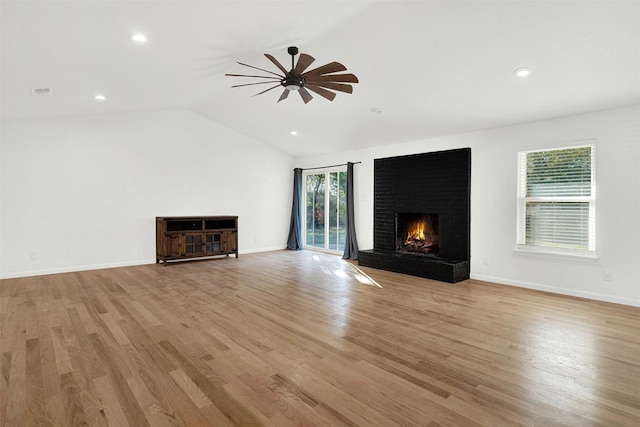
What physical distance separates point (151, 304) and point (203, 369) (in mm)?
1937

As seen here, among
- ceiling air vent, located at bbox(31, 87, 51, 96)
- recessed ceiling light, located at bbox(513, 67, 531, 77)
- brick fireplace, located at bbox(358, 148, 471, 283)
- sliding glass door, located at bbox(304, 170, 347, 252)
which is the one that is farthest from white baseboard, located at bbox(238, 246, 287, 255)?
recessed ceiling light, located at bbox(513, 67, 531, 77)

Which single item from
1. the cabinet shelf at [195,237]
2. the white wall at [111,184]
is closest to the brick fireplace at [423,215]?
the cabinet shelf at [195,237]

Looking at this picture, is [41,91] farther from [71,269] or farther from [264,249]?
[264,249]

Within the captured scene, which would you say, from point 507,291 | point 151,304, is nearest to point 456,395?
point 507,291

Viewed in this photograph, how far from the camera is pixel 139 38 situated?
337 cm

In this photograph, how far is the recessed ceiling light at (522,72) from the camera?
360cm

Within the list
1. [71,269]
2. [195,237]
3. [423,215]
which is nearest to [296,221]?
[195,237]

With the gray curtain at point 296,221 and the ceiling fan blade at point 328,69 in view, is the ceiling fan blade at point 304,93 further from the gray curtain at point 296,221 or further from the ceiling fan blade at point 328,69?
the gray curtain at point 296,221

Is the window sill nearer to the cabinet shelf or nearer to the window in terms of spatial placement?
the window

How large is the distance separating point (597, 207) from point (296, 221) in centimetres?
617

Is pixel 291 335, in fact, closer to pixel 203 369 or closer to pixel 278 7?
pixel 203 369

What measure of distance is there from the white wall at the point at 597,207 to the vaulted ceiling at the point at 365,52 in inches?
9.9

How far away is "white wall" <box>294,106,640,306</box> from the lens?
404 cm

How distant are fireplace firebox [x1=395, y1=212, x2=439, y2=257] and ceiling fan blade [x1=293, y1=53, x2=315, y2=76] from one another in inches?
148
